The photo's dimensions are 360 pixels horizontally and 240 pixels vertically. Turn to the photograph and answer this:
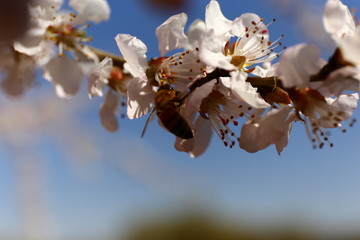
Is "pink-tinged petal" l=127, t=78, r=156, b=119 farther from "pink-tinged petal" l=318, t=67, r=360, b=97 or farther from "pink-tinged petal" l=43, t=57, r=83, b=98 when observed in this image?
"pink-tinged petal" l=318, t=67, r=360, b=97

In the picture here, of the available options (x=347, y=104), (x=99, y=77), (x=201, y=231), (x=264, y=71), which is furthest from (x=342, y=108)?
(x=201, y=231)

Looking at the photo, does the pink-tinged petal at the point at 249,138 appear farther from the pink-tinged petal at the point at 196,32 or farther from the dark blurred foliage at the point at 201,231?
the dark blurred foliage at the point at 201,231

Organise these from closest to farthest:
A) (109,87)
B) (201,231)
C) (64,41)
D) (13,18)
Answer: (13,18)
(64,41)
(109,87)
(201,231)

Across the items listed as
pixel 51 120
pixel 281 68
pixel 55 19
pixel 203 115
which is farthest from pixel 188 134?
pixel 51 120

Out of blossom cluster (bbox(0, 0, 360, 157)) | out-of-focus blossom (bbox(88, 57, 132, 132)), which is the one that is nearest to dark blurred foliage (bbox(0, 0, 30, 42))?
blossom cluster (bbox(0, 0, 360, 157))

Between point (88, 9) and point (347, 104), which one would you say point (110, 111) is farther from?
point (347, 104)

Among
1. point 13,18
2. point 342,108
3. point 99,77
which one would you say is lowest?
point 13,18

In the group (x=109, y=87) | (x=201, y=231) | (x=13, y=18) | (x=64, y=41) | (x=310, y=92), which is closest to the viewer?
(x=13, y=18)
